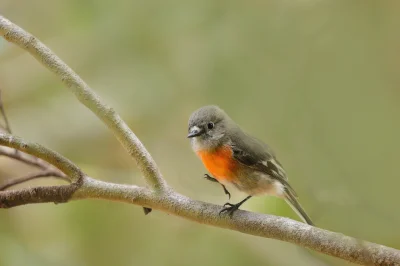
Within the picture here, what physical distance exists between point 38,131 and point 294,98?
120cm

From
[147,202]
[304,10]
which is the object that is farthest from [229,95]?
[147,202]

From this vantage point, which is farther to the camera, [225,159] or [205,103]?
[225,159]

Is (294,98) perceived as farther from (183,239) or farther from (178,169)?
(183,239)

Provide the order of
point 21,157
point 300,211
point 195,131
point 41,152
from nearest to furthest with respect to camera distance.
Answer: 1. point 300,211
2. point 41,152
3. point 195,131
4. point 21,157

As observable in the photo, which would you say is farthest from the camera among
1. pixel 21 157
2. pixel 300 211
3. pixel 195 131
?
pixel 21 157

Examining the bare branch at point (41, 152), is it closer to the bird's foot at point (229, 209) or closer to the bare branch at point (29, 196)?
the bare branch at point (29, 196)

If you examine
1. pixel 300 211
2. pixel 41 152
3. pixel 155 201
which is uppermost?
pixel 41 152

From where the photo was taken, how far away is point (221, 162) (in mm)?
766

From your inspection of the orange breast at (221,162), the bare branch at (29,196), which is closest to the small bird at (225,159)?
the orange breast at (221,162)

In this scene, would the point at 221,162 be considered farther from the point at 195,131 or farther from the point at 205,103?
the point at 205,103

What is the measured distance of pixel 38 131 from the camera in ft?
4.23

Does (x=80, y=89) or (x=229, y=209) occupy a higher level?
(x=80, y=89)

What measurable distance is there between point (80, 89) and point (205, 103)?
211 millimetres

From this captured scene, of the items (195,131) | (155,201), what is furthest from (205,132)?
(155,201)
